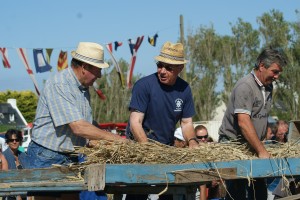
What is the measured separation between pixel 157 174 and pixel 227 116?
8.22ft

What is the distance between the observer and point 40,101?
697 cm

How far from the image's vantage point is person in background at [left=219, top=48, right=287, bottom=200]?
24.4ft

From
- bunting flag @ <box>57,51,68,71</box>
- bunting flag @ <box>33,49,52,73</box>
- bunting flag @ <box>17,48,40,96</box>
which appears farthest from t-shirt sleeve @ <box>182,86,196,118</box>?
bunting flag @ <box>57,51,68,71</box>

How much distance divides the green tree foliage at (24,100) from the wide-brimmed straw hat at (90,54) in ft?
156

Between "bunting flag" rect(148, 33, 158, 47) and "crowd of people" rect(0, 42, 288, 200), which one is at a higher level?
"bunting flag" rect(148, 33, 158, 47)

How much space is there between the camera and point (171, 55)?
750 centimetres

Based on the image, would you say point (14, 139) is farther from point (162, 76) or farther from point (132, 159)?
point (132, 159)

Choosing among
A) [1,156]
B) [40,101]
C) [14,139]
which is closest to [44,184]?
[40,101]

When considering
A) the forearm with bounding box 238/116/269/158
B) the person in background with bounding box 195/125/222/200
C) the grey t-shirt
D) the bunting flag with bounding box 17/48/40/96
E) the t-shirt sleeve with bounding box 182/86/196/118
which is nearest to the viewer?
the forearm with bounding box 238/116/269/158

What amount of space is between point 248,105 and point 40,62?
53.6 ft

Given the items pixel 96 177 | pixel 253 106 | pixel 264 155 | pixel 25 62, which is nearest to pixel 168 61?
pixel 253 106

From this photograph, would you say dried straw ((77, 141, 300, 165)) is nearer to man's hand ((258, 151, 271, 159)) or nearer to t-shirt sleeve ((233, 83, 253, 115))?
man's hand ((258, 151, 271, 159))

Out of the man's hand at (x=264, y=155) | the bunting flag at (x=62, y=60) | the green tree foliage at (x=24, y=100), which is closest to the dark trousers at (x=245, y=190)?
the man's hand at (x=264, y=155)

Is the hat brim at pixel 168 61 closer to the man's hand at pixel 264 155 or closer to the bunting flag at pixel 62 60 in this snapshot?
the man's hand at pixel 264 155
